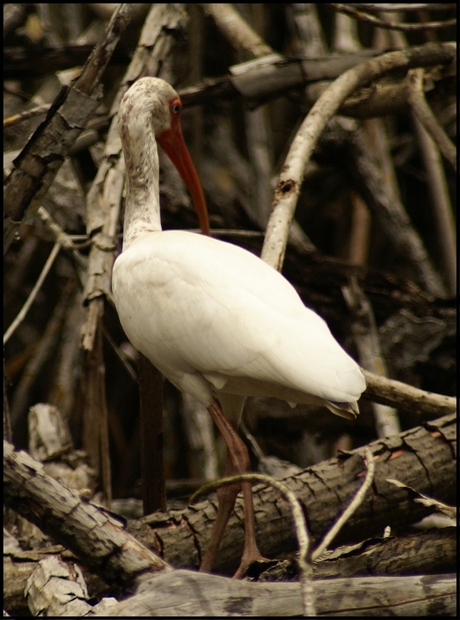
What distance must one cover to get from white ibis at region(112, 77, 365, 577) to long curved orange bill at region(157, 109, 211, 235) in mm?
591

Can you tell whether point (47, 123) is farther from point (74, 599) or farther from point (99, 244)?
point (74, 599)

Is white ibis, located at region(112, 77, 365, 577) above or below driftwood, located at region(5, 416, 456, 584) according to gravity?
above

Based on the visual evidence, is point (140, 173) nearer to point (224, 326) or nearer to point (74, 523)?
point (224, 326)

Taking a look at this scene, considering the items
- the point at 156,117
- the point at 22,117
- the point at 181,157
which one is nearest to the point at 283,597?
the point at 156,117

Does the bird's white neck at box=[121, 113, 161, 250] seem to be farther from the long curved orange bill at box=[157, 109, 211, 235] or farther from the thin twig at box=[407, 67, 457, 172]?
the thin twig at box=[407, 67, 457, 172]

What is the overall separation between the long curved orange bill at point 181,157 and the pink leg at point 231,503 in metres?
1.06

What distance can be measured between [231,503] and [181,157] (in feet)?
4.56

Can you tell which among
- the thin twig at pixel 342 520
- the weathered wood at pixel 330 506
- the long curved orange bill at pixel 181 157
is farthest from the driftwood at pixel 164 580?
the long curved orange bill at pixel 181 157

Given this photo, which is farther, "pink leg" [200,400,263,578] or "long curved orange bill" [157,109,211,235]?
"long curved orange bill" [157,109,211,235]

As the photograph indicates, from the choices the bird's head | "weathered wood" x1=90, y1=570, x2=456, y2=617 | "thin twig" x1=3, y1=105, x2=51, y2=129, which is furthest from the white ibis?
"thin twig" x1=3, y1=105, x2=51, y2=129

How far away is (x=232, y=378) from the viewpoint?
92.1 inches

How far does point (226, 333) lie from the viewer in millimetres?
2219

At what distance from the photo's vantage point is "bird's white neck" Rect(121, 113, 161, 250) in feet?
9.16

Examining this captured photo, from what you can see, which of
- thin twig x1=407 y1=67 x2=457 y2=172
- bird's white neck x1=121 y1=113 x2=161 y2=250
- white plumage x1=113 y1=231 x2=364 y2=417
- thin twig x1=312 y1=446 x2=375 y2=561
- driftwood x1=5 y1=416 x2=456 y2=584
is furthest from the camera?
thin twig x1=407 y1=67 x2=457 y2=172
